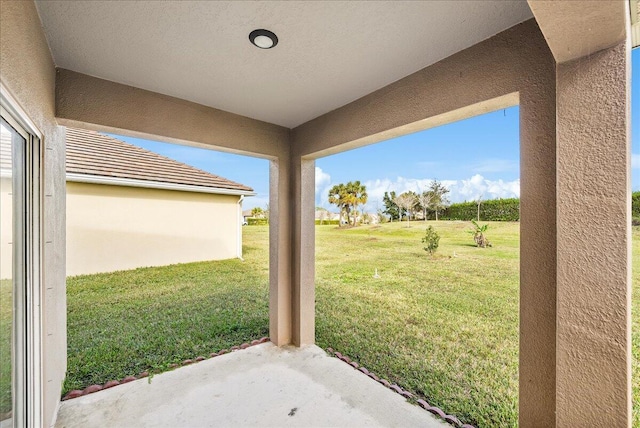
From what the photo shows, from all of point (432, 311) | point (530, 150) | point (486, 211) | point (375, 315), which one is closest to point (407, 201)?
point (486, 211)

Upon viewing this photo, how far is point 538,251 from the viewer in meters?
1.77

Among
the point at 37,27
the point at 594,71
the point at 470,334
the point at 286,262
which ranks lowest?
the point at 470,334

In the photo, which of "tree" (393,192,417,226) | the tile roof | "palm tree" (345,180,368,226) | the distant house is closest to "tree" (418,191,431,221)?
"tree" (393,192,417,226)

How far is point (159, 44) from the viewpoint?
80.0 inches

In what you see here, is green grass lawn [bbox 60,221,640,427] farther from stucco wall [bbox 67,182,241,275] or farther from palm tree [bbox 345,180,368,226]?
palm tree [bbox 345,180,368,226]

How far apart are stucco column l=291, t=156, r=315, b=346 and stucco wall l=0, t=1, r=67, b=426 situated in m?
2.45

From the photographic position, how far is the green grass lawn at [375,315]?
127 inches

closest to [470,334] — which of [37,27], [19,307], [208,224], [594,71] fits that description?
[594,71]

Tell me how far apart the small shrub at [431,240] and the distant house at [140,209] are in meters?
6.18

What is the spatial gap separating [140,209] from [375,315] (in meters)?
7.27

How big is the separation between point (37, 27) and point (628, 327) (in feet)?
11.8

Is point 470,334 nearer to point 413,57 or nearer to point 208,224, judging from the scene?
point 413,57

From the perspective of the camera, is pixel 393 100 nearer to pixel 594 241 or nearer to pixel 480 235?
pixel 594 241

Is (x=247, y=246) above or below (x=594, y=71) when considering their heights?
below
